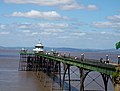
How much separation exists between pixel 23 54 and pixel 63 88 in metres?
50.0

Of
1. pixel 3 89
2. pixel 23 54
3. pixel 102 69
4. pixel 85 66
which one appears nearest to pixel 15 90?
pixel 3 89

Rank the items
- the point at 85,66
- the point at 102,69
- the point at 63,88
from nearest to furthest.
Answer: the point at 102,69
the point at 85,66
the point at 63,88

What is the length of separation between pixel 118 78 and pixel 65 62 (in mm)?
25942

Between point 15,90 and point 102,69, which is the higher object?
point 102,69

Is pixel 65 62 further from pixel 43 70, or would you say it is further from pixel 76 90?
pixel 43 70

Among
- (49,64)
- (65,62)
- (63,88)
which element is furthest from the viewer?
(49,64)

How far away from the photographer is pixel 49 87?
57969 mm

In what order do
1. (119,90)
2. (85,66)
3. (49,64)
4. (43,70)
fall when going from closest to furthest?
1. (119,90)
2. (85,66)
3. (49,64)
4. (43,70)

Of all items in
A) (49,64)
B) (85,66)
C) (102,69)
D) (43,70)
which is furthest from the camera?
(43,70)

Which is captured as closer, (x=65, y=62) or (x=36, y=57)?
(x=65, y=62)

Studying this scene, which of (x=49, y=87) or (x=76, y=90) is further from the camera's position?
(x=49, y=87)

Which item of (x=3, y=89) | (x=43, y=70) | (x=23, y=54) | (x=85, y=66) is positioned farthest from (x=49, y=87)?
(x=23, y=54)

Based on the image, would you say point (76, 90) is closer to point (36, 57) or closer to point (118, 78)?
point (118, 78)

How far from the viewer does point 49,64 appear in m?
83.9
